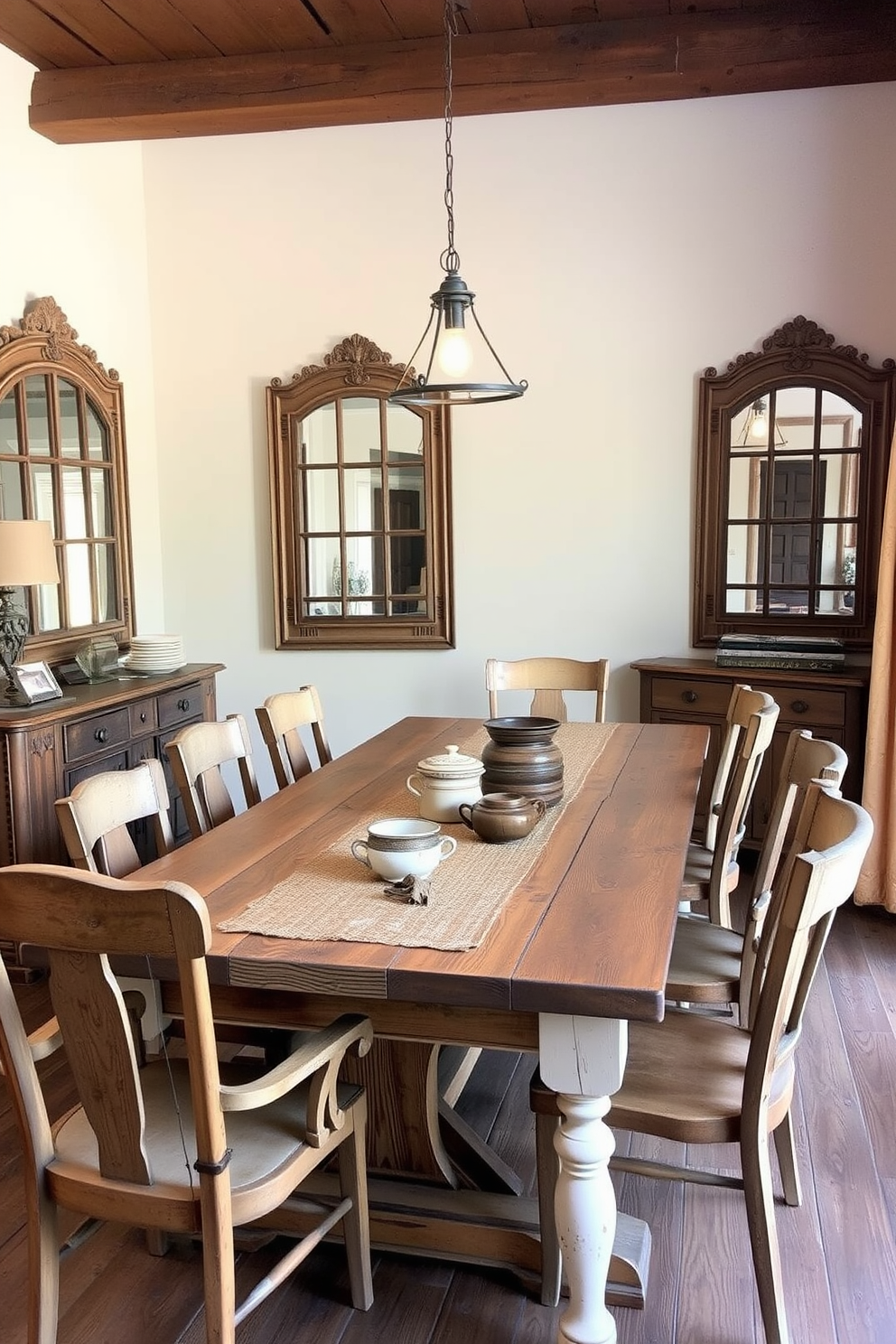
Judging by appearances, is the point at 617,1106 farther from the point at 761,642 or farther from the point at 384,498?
the point at 384,498

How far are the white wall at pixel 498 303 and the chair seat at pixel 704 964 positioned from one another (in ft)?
7.25

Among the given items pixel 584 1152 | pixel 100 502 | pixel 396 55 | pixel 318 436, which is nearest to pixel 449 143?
pixel 396 55

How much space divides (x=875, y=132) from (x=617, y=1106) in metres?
3.85

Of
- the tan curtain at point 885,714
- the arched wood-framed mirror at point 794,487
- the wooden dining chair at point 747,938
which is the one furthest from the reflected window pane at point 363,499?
the wooden dining chair at point 747,938

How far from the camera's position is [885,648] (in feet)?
12.7

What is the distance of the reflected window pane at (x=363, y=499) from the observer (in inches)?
187

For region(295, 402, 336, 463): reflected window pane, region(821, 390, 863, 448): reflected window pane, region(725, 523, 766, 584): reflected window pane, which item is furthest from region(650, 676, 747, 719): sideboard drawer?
region(295, 402, 336, 463): reflected window pane

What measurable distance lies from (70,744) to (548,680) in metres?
1.68

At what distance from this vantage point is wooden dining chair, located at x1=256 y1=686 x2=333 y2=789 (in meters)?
3.00

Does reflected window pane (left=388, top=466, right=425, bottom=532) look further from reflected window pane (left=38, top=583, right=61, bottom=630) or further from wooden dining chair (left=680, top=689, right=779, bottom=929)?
wooden dining chair (left=680, top=689, right=779, bottom=929)

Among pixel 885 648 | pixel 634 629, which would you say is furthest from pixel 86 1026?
pixel 634 629

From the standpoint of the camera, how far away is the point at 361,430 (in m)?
4.71

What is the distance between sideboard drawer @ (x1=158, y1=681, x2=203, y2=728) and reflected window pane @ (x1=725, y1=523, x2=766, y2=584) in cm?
221

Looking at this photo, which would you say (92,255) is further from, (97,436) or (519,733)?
(519,733)
